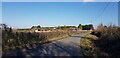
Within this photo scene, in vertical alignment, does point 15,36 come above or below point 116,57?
above

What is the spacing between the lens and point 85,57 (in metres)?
7.19

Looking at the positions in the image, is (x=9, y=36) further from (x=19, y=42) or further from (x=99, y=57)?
(x=99, y=57)

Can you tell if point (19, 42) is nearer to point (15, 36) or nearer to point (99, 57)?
point (15, 36)

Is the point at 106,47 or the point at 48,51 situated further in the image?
the point at 106,47

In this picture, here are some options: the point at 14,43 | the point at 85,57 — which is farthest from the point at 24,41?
the point at 85,57

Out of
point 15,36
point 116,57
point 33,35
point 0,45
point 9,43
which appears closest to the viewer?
point 116,57

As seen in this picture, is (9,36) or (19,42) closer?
(9,36)

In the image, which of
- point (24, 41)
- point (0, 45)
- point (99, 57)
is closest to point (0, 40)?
point (0, 45)

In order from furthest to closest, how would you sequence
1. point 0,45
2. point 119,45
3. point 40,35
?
point 40,35 < point 0,45 < point 119,45

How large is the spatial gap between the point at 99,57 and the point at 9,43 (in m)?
8.22

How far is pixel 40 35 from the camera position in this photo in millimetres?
17516

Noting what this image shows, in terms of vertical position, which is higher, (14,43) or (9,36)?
(9,36)

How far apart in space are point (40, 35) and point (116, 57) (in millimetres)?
12272

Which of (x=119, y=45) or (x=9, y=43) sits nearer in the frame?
(x=119, y=45)
